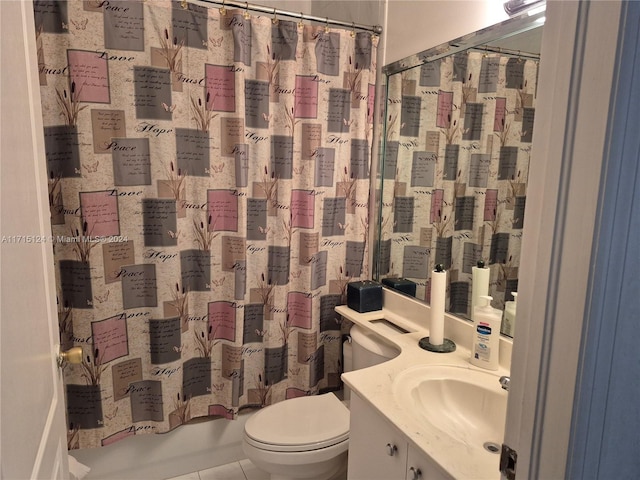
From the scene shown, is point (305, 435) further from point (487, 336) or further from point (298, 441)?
point (487, 336)

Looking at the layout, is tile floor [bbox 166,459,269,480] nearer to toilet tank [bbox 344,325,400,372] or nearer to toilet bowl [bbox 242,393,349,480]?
toilet bowl [bbox 242,393,349,480]

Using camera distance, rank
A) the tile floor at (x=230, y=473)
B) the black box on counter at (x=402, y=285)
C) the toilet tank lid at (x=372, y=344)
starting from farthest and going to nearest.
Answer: the tile floor at (x=230, y=473)
the black box on counter at (x=402, y=285)
the toilet tank lid at (x=372, y=344)

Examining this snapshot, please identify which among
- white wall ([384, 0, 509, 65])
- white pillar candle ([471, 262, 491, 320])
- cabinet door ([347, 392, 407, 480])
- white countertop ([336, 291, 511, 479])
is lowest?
cabinet door ([347, 392, 407, 480])

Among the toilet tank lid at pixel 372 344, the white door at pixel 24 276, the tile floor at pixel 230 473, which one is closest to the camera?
the white door at pixel 24 276

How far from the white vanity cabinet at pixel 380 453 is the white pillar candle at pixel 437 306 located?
420 millimetres

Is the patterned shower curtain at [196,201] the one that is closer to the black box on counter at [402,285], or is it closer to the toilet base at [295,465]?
the black box on counter at [402,285]

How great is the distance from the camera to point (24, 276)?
68 cm

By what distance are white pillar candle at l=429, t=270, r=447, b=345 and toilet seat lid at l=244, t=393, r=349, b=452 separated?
20.1 inches

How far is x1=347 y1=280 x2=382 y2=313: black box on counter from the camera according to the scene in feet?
6.31

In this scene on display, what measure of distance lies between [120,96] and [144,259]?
2.12 ft

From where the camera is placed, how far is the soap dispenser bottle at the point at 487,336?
1300 millimetres

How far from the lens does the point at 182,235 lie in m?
1.77

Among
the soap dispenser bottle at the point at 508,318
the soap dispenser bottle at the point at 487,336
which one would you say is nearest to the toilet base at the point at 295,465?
the soap dispenser bottle at the point at 487,336

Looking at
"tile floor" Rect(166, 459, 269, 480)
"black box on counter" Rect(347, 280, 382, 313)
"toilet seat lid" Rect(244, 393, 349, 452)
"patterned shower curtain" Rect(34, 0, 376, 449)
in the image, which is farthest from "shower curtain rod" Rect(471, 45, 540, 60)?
"tile floor" Rect(166, 459, 269, 480)
